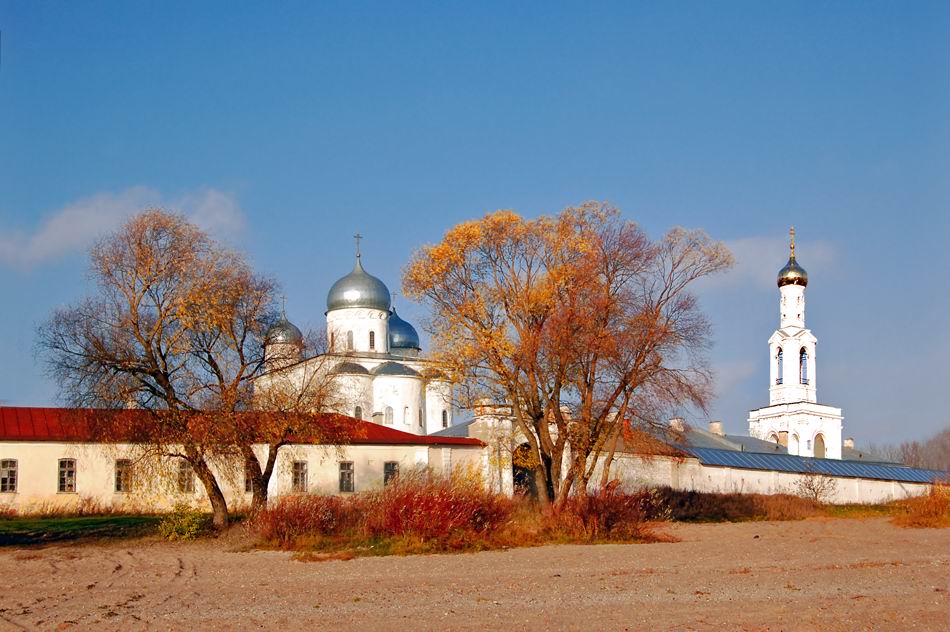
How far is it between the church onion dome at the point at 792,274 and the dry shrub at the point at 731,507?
34.2 m

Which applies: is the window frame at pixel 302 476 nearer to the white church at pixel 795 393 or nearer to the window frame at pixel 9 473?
the window frame at pixel 9 473

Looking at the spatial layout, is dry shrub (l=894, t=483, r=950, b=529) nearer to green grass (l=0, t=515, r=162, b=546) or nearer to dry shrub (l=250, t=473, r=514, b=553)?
dry shrub (l=250, t=473, r=514, b=553)

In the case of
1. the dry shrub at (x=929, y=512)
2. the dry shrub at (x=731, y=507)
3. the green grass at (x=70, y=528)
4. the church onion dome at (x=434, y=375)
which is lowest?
the dry shrub at (x=731, y=507)

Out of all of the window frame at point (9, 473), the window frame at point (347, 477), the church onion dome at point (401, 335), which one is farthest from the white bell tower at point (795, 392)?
the window frame at point (9, 473)

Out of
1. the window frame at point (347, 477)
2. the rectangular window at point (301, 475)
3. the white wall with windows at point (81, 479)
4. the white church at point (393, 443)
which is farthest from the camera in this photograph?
the window frame at point (347, 477)

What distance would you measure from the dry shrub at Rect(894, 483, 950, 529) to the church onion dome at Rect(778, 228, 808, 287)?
145 feet

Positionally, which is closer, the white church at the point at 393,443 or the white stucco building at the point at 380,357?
the white church at the point at 393,443

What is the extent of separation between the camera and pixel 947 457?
121m

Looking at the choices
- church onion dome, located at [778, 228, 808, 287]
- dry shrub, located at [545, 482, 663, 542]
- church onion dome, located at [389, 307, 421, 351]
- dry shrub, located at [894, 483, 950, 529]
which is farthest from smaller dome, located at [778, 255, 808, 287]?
dry shrub, located at [545, 482, 663, 542]

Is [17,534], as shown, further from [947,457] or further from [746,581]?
[947,457]

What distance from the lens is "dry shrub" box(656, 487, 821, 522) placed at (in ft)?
115

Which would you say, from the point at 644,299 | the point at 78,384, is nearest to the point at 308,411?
the point at 78,384

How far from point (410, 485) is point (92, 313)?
25.6ft

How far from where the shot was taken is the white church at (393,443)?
105 feet
